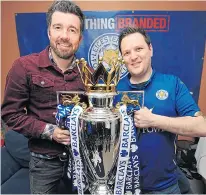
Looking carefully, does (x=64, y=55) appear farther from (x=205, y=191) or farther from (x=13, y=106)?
(x=205, y=191)

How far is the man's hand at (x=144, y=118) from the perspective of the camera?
716 millimetres

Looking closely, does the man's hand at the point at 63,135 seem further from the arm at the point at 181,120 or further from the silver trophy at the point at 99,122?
the arm at the point at 181,120

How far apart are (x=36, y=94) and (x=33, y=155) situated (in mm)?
232

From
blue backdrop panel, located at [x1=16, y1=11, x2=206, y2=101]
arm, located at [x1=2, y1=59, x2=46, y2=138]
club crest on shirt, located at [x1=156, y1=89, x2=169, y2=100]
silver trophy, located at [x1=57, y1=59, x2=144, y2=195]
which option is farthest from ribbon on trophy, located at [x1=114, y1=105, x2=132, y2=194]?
blue backdrop panel, located at [x1=16, y1=11, x2=206, y2=101]

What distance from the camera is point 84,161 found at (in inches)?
29.7

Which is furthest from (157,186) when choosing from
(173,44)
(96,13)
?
(96,13)

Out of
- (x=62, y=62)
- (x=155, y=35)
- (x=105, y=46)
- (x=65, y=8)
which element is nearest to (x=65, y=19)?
(x=65, y=8)

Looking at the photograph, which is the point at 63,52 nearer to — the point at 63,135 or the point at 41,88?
the point at 41,88

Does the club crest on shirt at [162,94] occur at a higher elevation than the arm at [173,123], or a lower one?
higher

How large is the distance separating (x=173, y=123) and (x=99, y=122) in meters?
0.22

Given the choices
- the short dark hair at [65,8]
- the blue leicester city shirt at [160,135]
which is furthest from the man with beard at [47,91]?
the blue leicester city shirt at [160,135]

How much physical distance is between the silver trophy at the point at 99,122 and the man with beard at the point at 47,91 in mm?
76

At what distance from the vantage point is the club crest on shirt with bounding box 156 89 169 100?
80 cm

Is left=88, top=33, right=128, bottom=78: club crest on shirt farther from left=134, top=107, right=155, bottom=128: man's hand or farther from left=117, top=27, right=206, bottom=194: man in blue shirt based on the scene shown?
left=134, top=107, right=155, bottom=128: man's hand
